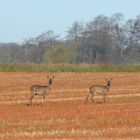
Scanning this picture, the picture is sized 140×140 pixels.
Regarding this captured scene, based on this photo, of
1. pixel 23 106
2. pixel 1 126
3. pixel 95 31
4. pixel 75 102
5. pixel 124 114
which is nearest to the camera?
pixel 1 126

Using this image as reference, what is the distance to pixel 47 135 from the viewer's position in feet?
48.3

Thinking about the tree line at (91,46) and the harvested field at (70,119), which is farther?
the tree line at (91,46)

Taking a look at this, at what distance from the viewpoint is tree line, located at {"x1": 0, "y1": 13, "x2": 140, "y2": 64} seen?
364 ft

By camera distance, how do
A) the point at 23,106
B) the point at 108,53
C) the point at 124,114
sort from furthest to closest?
the point at 108,53 < the point at 23,106 < the point at 124,114

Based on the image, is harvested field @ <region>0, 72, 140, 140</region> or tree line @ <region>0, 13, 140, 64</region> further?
tree line @ <region>0, 13, 140, 64</region>

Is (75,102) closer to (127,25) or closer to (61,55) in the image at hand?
(61,55)

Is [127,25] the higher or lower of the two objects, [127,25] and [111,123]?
the higher

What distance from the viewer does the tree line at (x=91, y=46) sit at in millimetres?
111062

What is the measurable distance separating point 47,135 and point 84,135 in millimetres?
1062

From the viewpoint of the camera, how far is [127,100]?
88.0 ft

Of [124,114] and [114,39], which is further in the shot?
[114,39]

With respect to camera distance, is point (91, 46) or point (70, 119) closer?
point (70, 119)

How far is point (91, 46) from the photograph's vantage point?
118 m

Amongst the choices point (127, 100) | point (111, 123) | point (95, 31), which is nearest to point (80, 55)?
point (95, 31)
